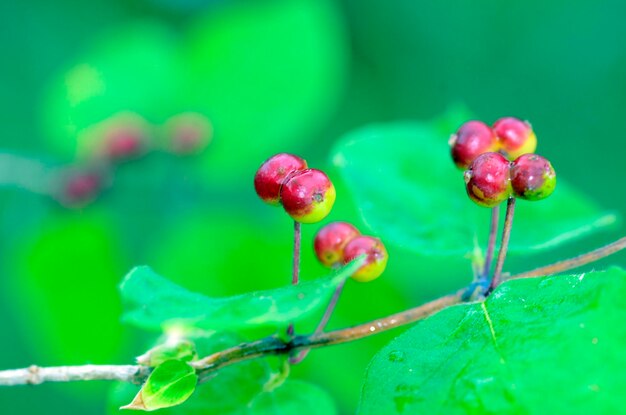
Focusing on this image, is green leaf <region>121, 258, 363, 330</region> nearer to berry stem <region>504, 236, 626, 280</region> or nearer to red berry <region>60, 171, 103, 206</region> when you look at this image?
berry stem <region>504, 236, 626, 280</region>

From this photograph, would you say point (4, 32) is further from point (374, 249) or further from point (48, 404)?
point (374, 249)

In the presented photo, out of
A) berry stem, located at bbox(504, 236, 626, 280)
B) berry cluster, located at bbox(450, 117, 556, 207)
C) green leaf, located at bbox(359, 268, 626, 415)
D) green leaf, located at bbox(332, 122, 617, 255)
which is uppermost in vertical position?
green leaf, located at bbox(332, 122, 617, 255)

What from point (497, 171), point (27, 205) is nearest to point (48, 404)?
point (27, 205)

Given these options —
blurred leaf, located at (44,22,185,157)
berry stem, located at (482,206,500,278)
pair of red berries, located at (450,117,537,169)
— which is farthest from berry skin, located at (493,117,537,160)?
blurred leaf, located at (44,22,185,157)

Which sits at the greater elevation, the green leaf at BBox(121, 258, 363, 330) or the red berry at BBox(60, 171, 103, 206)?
the red berry at BBox(60, 171, 103, 206)

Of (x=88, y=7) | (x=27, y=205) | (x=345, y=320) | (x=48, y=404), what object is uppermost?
(x=88, y=7)

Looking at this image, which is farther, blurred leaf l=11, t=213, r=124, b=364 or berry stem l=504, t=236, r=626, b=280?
blurred leaf l=11, t=213, r=124, b=364

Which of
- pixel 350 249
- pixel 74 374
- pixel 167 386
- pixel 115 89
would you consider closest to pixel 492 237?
pixel 350 249

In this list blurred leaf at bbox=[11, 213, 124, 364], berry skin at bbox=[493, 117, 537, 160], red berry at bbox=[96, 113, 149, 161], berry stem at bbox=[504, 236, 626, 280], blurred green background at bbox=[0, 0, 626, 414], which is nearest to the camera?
berry stem at bbox=[504, 236, 626, 280]
